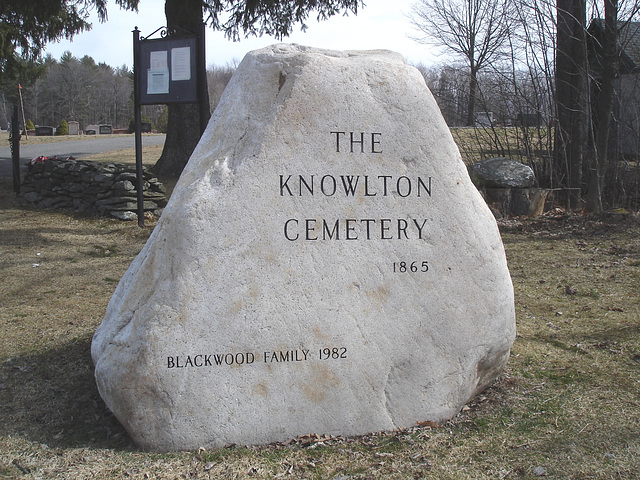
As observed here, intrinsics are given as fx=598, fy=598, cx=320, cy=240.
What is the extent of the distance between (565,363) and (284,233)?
2399 millimetres

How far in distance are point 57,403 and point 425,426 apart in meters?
2.26

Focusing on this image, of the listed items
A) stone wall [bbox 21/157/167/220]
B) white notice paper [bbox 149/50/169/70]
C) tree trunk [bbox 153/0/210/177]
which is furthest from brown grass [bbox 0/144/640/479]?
tree trunk [bbox 153/0/210/177]

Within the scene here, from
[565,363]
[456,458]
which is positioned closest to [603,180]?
[565,363]

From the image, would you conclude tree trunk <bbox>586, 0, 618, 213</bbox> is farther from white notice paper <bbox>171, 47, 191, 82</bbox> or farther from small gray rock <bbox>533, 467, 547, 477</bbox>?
small gray rock <bbox>533, 467, 547, 477</bbox>

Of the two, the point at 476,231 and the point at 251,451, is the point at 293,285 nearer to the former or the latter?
the point at 251,451

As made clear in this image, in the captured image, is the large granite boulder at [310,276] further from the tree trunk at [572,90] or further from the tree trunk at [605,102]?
the tree trunk at [572,90]

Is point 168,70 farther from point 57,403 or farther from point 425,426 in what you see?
point 425,426

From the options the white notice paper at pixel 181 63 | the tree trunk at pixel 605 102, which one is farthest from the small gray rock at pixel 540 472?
the tree trunk at pixel 605 102

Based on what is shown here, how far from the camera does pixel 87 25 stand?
1405 centimetres

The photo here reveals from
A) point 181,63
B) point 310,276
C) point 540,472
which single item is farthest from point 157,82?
point 540,472

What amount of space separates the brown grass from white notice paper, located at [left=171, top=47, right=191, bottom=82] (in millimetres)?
3257

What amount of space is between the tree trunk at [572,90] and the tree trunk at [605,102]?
13.0 inches

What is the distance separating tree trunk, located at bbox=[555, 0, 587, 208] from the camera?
10211 mm

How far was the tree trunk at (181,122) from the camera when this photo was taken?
12.9 metres
